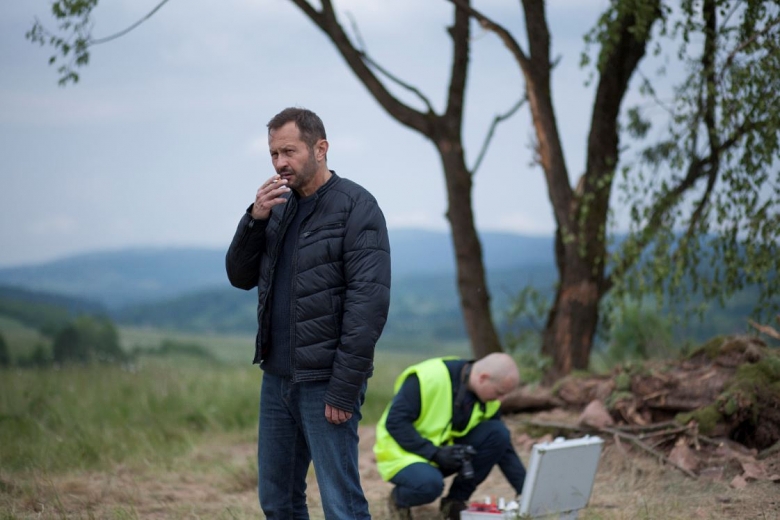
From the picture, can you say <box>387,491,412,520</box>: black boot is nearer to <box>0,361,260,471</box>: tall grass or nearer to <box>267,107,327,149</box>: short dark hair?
<box>267,107,327,149</box>: short dark hair

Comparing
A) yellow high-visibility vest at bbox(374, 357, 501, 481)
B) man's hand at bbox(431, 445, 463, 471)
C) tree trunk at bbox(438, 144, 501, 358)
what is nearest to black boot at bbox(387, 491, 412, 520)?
yellow high-visibility vest at bbox(374, 357, 501, 481)

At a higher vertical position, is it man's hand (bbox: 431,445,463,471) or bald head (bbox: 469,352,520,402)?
bald head (bbox: 469,352,520,402)

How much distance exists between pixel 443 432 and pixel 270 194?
227cm

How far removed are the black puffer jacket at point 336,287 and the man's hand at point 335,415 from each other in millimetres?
33

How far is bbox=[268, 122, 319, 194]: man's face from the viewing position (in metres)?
3.66

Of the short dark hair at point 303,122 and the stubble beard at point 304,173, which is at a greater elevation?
the short dark hair at point 303,122

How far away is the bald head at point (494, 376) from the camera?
17.1 ft

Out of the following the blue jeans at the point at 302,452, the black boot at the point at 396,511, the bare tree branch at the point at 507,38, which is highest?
the bare tree branch at the point at 507,38

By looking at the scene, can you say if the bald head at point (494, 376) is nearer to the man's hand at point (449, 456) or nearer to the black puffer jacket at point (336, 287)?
the man's hand at point (449, 456)

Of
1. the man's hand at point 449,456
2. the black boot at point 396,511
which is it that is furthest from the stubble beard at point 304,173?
the black boot at point 396,511

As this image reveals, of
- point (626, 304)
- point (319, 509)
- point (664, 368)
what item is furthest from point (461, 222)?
point (319, 509)

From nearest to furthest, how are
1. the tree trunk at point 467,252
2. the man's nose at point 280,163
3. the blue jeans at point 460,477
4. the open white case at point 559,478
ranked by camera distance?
the man's nose at point 280,163 → the open white case at point 559,478 → the blue jeans at point 460,477 → the tree trunk at point 467,252

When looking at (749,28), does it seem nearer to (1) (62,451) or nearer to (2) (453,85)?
(2) (453,85)

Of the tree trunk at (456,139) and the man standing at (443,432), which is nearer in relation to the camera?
the man standing at (443,432)
